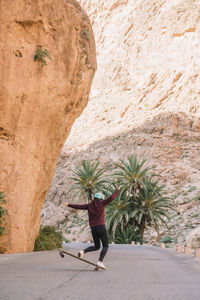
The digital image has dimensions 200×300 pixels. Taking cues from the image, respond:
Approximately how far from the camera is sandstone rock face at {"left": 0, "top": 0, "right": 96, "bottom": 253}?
462 inches

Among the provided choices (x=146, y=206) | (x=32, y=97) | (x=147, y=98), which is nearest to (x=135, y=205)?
(x=146, y=206)

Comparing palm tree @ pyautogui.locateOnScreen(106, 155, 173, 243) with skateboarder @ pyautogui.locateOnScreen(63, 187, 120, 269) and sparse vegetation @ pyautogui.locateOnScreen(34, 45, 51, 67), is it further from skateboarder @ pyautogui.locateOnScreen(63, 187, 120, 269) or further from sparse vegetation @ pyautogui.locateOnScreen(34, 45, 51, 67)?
skateboarder @ pyautogui.locateOnScreen(63, 187, 120, 269)

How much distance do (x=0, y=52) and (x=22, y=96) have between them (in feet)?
5.06

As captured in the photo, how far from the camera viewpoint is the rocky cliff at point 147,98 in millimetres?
45562

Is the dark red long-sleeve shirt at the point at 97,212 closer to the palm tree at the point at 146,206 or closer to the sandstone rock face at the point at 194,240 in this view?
the sandstone rock face at the point at 194,240

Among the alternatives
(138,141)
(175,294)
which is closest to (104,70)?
(138,141)

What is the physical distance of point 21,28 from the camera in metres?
12.6

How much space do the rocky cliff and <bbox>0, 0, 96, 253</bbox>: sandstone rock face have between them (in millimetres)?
20906

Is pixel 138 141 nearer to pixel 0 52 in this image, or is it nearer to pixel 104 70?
pixel 104 70

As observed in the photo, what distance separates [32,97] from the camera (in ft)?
41.4

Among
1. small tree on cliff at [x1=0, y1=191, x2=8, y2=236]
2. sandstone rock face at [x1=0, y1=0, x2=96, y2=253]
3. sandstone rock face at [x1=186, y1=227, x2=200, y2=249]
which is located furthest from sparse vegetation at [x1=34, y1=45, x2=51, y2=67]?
sandstone rock face at [x1=186, y1=227, x2=200, y2=249]

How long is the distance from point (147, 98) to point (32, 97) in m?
45.8

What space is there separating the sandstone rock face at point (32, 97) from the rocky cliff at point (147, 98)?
20.9m

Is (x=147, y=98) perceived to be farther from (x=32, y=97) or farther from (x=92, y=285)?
(x=92, y=285)
